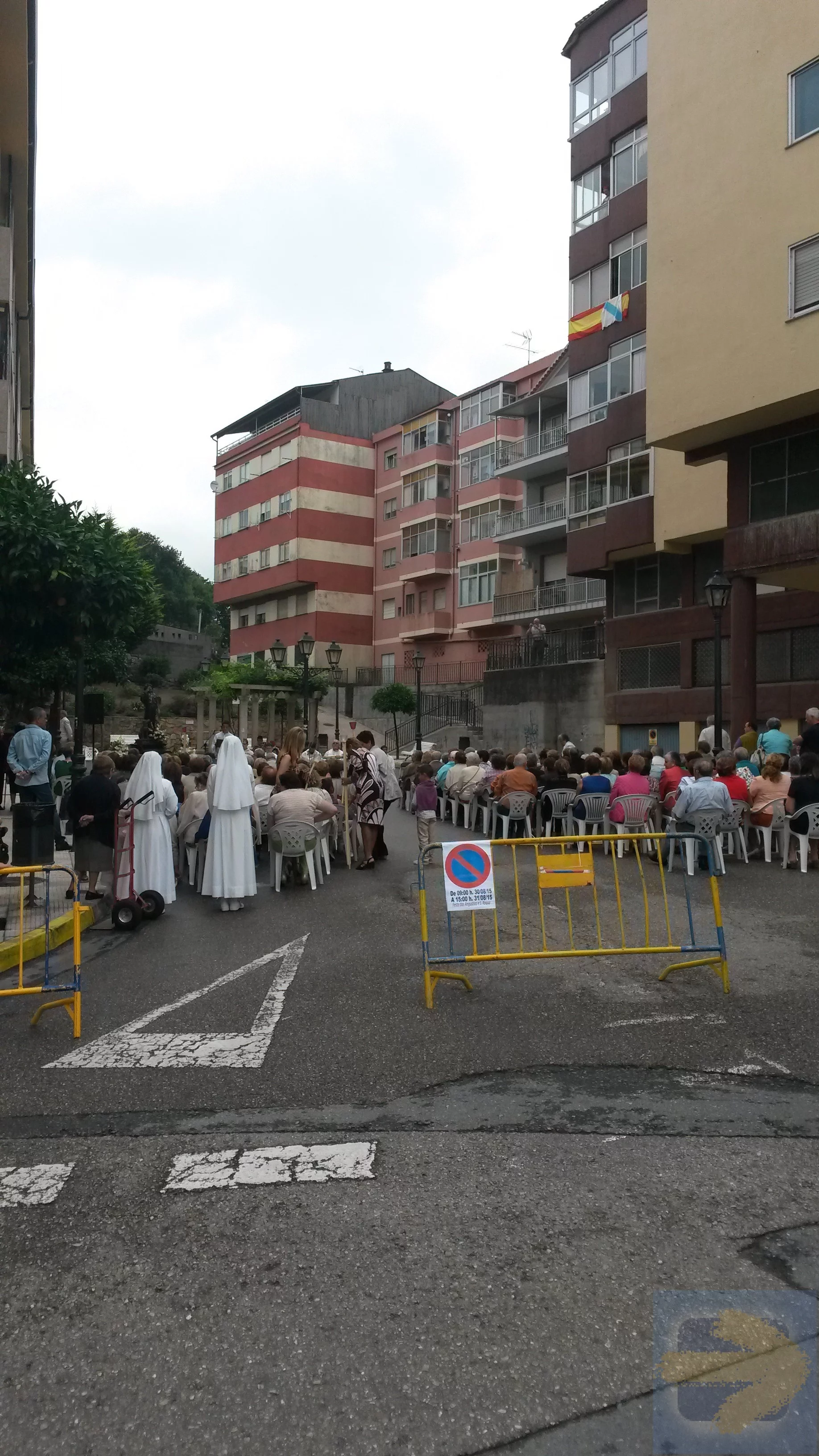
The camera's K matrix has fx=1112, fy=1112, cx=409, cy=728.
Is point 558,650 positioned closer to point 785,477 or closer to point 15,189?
point 785,477

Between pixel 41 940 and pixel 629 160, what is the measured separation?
28972mm

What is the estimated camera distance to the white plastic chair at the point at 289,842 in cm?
1301

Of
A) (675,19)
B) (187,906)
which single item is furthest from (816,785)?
(675,19)

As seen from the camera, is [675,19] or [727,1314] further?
[675,19]

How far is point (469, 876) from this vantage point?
7.82m

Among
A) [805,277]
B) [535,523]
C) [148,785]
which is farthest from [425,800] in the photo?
[535,523]

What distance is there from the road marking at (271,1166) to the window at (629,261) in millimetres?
29592

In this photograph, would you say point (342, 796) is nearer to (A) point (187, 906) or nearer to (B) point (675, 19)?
(A) point (187, 906)

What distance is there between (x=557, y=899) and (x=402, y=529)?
4757cm

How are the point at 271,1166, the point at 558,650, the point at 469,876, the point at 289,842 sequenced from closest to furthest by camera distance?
the point at 271,1166 → the point at 469,876 → the point at 289,842 → the point at 558,650

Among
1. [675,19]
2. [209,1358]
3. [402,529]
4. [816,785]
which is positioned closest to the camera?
[209,1358]

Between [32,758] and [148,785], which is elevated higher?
[32,758]

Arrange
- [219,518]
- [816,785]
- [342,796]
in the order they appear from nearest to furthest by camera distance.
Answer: [816,785] → [342,796] → [219,518]

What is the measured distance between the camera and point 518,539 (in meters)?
44.8
